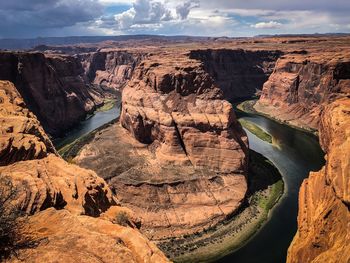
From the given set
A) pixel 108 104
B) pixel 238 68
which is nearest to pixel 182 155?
pixel 108 104

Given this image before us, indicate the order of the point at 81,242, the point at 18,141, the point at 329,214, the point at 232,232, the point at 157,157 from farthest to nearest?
1. the point at 157,157
2. the point at 232,232
3. the point at 18,141
4. the point at 329,214
5. the point at 81,242

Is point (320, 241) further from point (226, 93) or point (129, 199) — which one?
point (226, 93)

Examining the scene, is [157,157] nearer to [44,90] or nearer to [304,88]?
[44,90]

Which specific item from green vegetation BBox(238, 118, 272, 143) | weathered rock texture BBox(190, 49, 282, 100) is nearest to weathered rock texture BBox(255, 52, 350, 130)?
green vegetation BBox(238, 118, 272, 143)

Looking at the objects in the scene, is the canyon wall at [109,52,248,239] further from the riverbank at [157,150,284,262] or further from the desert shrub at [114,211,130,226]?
the desert shrub at [114,211,130,226]

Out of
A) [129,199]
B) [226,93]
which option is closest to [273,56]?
[226,93]
